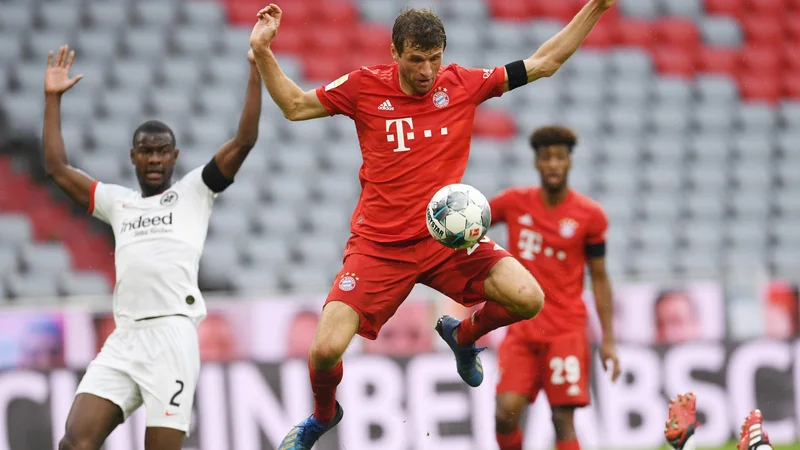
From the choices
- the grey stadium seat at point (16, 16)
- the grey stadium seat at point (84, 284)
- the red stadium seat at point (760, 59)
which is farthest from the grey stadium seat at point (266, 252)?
the red stadium seat at point (760, 59)

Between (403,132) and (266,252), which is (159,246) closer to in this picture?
(403,132)

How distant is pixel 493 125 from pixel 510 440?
7.13 meters

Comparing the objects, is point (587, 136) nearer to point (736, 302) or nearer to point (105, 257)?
point (736, 302)

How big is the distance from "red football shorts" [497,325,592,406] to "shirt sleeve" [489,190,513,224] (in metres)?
0.79

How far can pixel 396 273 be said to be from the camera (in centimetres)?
568

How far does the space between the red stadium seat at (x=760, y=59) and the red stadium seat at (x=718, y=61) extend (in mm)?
113

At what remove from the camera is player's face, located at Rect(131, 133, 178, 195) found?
622cm

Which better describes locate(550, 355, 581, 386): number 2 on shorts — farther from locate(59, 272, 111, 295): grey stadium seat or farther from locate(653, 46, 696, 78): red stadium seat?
locate(653, 46, 696, 78): red stadium seat

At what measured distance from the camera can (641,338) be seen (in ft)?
30.9

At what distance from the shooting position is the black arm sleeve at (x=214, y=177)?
20.5ft

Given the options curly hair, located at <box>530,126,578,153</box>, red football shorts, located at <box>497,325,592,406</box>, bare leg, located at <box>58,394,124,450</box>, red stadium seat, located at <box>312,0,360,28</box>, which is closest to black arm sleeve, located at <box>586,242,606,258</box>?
red football shorts, located at <box>497,325,592,406</box>

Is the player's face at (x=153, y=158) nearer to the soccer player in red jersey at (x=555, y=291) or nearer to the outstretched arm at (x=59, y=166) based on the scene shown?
the outstretched arm at (x=59, y=166)

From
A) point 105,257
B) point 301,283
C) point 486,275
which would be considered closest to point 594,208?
point 486,275

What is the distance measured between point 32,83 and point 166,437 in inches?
291
